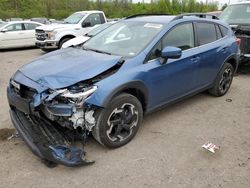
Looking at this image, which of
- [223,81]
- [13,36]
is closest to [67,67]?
[223,81]

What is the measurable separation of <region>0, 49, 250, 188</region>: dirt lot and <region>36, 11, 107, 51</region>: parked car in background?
22.3 feet

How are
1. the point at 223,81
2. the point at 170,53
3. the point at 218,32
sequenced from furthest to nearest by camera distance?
the point at 223,81 < the point at 218,32 < the point at 170,53

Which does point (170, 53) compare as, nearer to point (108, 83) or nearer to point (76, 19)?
point (108, 83)

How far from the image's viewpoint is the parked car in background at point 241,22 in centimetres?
736

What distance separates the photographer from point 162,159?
3572 millimetres

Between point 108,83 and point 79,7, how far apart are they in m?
51.8

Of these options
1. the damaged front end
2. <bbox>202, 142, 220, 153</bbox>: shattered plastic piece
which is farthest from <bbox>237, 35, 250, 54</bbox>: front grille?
the damaged front end

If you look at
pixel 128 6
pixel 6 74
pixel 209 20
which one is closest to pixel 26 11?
pixel 128 6

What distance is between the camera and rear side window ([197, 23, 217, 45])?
498 centimetres

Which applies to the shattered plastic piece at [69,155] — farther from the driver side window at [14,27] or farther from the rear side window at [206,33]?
the driver side window at [14,27]

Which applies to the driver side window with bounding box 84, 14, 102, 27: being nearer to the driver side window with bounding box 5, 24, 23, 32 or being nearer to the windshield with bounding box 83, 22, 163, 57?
the driver side window with bounding box 5, 24, 23, 32

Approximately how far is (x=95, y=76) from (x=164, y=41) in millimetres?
1352

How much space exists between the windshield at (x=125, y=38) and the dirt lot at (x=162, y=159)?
49.4 inches

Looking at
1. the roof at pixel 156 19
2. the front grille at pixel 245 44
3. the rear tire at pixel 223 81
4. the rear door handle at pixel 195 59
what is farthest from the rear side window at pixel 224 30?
the front grille at pixel 245 44
